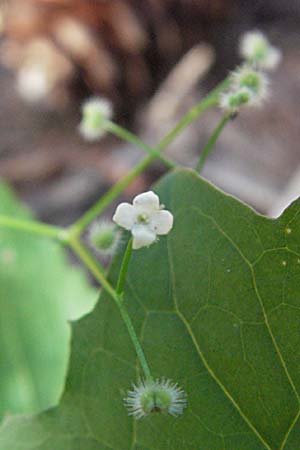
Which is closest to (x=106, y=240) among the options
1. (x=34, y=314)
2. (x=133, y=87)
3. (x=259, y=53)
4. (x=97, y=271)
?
(x=97, y=271)

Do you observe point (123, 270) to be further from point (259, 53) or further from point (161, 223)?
point (259, 53)

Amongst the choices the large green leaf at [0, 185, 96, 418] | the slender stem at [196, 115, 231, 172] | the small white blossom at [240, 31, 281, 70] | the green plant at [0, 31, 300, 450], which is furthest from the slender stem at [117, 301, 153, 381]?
the large green leaf at [0, 185, 96, 418]

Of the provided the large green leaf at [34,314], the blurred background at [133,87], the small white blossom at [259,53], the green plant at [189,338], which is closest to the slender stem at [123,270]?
the green plant at [189,338]

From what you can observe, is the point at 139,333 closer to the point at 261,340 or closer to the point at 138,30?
the point at 261,340

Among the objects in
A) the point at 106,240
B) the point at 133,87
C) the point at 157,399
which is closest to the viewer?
the point at 157,399

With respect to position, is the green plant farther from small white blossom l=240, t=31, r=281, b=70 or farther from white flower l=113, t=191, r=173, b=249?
small white blossom l=240, t=31, r=281, b=70

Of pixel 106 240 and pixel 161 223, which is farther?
pixel 106 240

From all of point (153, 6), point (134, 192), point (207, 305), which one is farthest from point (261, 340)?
point (153, 6)

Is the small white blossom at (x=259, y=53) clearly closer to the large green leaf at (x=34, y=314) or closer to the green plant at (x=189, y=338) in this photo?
the green plant at (x=189, y=338)

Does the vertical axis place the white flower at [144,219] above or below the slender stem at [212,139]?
below
